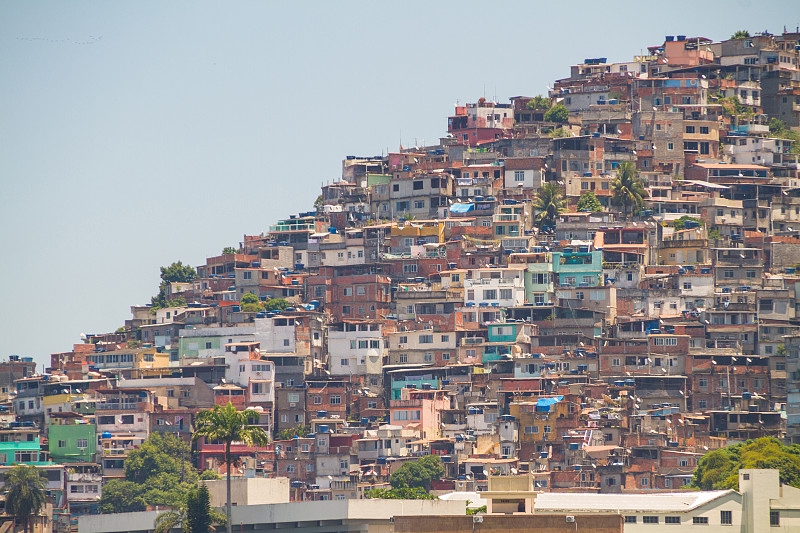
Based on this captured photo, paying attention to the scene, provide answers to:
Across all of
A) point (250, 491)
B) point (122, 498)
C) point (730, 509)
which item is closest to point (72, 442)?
point (122, 498)

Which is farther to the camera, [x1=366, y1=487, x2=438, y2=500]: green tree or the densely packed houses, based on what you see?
the densely packed houses

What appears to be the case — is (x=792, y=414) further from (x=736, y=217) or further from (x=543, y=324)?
(x=736, y=217)

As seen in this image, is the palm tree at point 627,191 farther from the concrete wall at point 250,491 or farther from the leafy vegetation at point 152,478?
the concrete wall at point 250,491

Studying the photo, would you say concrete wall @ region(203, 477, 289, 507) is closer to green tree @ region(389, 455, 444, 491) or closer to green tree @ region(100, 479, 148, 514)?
green tree @ region(389, 455, 444, 491)

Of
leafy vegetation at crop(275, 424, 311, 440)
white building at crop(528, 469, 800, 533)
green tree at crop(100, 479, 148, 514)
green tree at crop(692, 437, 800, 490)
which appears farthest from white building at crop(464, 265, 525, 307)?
white building at crop(528, 469, 800, 533)

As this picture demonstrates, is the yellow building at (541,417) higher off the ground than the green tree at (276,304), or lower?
lower

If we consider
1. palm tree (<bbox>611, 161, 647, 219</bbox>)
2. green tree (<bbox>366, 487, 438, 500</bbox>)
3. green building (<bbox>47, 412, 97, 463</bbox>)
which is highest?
palm tree (<bbox>611, 161, 647, 219</bbox>)

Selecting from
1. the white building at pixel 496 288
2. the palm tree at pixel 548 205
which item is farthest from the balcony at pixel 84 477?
the palm tree at pixel 548 205
